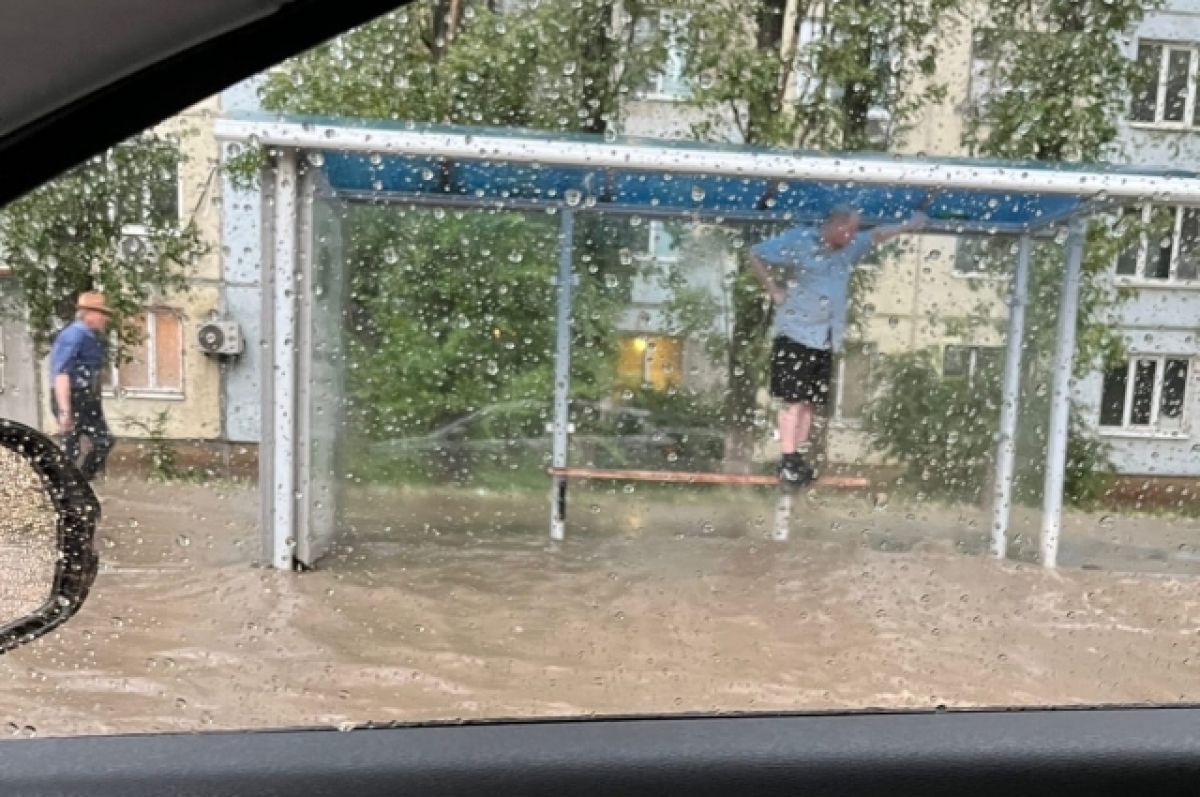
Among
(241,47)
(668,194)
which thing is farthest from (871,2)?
(241,47)

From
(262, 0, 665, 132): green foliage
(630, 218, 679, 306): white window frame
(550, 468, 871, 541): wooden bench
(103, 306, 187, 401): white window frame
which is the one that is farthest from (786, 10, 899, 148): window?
(103, 306, 187, 401): white window frame

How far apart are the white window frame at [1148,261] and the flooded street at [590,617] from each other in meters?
0.79

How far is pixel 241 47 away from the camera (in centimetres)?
108

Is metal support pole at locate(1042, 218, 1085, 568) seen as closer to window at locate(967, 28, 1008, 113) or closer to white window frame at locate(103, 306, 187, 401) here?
window at locate(967, 28, 1008, 113)

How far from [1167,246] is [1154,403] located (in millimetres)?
685

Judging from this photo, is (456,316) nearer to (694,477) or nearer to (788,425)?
(694,477)

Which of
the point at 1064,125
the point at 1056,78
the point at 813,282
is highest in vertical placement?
the point at 1056,78

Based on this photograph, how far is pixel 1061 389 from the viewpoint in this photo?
357cm

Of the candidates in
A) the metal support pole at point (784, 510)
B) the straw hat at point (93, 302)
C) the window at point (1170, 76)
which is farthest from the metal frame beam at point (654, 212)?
the straw hat at point (93, 302)

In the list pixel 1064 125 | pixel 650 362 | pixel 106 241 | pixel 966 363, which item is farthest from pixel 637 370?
pixel 106 241

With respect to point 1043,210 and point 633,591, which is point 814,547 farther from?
point 1043,210

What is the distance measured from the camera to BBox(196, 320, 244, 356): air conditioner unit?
270cm

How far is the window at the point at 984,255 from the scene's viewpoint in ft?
12.9

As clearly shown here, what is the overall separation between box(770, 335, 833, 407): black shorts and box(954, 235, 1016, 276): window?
76 centimetres
